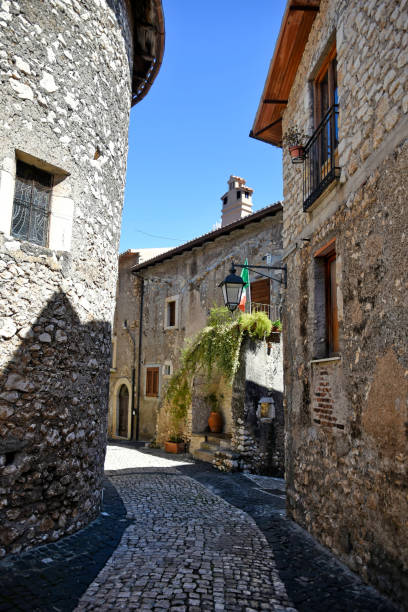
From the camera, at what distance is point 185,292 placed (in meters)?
16.1

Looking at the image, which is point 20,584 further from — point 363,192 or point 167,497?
point 363,192

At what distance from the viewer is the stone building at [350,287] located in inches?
135

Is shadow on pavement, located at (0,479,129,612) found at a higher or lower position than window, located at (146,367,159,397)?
lower

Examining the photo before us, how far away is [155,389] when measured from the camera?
Answer: 16812mm

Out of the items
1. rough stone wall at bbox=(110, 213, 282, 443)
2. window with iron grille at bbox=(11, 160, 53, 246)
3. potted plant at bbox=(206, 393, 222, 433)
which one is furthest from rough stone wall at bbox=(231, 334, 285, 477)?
window with iron grille at bbox=(11, 160, 53, 246)

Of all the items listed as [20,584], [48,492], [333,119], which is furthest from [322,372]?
[20,584]

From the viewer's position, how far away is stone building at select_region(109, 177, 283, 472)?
1102 cm

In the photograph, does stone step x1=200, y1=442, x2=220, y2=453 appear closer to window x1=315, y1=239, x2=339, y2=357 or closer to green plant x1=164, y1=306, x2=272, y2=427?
green plant x1=164, y1=306, x2=272, y2=427

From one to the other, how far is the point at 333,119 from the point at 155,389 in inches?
528

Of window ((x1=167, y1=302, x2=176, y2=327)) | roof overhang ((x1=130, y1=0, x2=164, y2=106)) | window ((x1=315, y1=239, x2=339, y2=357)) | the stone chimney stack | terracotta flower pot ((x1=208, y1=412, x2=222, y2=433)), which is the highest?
the stone chimney stack

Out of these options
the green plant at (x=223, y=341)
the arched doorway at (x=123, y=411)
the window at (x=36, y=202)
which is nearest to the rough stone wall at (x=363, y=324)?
the window at (x=36, y=202)

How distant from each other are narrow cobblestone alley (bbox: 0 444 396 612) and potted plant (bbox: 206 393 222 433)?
6045mm

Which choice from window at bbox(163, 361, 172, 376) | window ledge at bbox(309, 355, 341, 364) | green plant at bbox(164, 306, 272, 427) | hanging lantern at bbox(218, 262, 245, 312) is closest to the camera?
window ledge at bbox(309, 355, 341, 364)

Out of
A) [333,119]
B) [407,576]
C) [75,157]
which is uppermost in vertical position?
[333,119]
